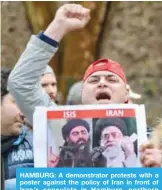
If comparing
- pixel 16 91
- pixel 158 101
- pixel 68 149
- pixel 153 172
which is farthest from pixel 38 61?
pixel 158 101

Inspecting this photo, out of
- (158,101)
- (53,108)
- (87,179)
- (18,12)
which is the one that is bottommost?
(87,179)

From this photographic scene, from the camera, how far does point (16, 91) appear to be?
9.19 feet

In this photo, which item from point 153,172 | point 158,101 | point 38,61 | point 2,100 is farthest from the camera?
point 158,101

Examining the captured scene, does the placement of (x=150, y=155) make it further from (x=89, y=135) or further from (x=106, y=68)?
(x=106, y=68)

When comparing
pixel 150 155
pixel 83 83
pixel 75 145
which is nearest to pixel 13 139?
pixel 83 83

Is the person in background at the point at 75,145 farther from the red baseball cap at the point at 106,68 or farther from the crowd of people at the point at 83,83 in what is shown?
the red baseball cap at the point at 106,68

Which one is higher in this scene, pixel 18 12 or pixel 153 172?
pixel 18 12

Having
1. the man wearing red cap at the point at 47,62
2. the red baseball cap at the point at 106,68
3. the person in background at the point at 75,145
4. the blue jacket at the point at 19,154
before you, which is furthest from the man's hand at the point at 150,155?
the blue jacket at the point at 19,154

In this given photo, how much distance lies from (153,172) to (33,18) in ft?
14.3

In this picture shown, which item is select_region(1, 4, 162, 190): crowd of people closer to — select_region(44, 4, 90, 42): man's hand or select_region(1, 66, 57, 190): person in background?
select_region(44, 4, 90, 42): man's hand

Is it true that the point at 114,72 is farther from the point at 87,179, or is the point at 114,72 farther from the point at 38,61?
the point at 87,179
